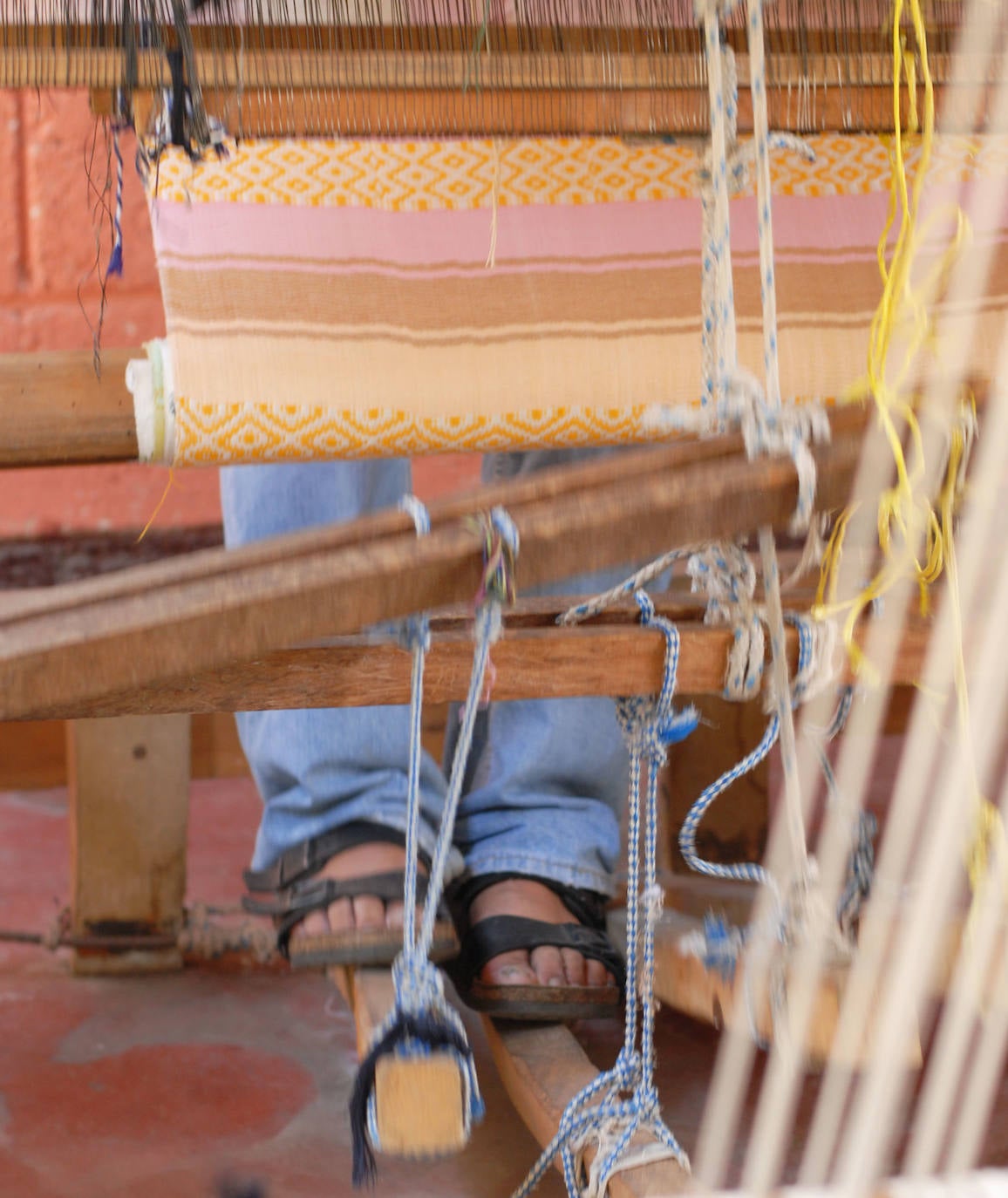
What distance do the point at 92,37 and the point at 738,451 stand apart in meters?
0.43

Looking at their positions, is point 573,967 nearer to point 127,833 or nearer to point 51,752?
point 127,833

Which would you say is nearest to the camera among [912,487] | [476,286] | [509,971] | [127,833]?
[912,487]

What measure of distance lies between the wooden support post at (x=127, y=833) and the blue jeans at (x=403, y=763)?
0.61ft

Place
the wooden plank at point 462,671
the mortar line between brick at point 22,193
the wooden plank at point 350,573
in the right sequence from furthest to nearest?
the mortar line between brick at point 22,193 → the wooden plank at point 462,671 → the wooden plank at point 350,573

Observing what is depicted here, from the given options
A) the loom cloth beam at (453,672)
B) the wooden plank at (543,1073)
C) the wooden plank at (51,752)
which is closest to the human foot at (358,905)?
the wooden plank at (543,1073)

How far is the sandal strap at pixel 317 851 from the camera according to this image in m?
1.05

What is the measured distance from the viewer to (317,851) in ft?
3.49

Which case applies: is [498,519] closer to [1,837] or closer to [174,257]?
[174,257]

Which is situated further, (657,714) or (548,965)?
(548,965)

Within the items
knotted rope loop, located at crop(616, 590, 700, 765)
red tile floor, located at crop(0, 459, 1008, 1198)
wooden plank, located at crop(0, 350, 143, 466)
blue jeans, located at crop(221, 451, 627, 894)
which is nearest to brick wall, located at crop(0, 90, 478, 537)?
red tile floor, located at crop(0, 459, 1008, 1198)

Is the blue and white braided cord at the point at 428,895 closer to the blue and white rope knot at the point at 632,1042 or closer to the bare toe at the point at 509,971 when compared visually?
the blue and white rope knot at the point at 632,1042

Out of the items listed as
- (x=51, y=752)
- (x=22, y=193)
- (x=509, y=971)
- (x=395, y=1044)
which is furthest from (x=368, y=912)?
(x=22, y=193)

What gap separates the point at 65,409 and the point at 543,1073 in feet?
1.80

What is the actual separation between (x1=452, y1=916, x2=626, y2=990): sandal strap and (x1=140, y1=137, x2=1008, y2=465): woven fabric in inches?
15.7
